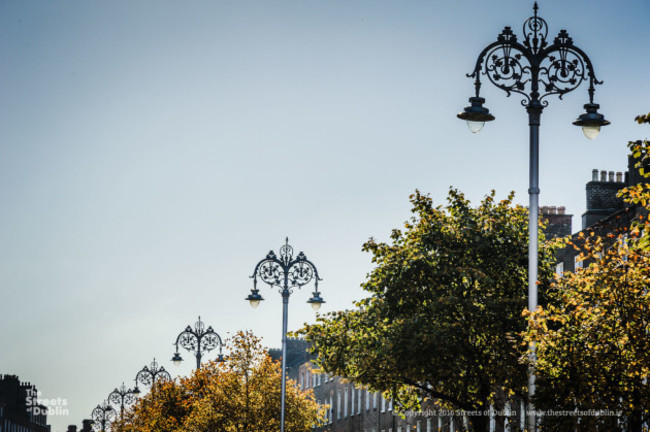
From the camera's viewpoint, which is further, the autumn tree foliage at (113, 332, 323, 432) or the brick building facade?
the brick building facade

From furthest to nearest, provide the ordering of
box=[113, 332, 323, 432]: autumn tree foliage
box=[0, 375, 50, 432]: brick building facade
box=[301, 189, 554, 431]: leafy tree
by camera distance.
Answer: box=[0, 375, 50, 432]: brick building facade → box=[113, 332, 323, 432]: autumn tree foliage → box=[301, 189, 554, 431]: leafy tree

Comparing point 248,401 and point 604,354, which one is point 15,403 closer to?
point 248,401

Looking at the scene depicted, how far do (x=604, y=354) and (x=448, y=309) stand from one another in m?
10.9

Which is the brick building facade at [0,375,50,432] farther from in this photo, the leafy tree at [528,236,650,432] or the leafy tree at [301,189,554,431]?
the leafy tree at [528,236,650,432]

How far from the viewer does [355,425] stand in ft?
272

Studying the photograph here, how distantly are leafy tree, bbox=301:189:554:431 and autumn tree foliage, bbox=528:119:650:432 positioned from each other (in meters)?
8.31

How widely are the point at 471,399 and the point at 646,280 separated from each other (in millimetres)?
12979

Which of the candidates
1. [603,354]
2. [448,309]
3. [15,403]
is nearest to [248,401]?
[448,309]

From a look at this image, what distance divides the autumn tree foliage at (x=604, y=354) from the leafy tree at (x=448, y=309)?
27.3 feet

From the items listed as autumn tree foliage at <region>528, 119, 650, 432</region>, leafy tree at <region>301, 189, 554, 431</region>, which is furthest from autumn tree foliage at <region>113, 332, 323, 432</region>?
autumn tree foliage at <region>528, 119, 650, 432</region>

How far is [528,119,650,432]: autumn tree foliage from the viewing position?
17.4m

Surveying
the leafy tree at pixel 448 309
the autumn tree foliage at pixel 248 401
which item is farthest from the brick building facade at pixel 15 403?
the leafy tree at pixel 448 309

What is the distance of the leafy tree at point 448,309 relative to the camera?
28.1 meters

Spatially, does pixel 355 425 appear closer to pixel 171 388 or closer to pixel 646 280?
pixel 171 388
